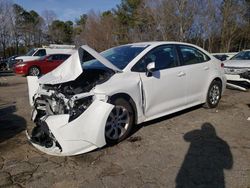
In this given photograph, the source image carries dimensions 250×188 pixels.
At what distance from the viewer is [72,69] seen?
423cm

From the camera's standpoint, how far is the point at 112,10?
160 feet

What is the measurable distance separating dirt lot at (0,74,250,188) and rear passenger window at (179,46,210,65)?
126 cm

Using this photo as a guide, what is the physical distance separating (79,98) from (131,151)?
3.67 feet

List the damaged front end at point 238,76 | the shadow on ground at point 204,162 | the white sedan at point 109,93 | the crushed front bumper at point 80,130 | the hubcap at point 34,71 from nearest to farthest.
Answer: the shadow on ground at point 204,162, the crushed front bumper at point 80,130, the white sedan at point 109,93, the damaged front end at point 238,76, the hubcap at point 34,71

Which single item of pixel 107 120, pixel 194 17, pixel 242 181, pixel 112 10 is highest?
pixel 112 10

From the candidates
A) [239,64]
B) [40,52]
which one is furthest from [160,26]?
[239,64]

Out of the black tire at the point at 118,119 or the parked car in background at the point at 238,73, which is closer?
the black tire at the point at 118,119

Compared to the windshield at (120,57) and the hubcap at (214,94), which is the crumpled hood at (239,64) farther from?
the windshield at (120,57)

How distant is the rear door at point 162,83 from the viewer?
476 cm

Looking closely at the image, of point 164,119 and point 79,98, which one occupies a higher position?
point 79,98

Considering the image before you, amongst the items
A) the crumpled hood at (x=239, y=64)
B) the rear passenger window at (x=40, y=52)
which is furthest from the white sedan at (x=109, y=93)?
the rear passenger window at (x=40, y=52)

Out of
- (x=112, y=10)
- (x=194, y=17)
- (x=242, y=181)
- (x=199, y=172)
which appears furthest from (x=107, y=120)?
(x=112, y=10)

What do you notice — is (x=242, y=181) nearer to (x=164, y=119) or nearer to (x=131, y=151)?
(x=131, y=151)

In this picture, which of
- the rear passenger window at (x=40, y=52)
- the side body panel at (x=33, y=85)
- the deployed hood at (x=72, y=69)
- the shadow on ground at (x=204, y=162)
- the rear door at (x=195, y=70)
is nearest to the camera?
the shadow on ground at (x=204, y=162)
